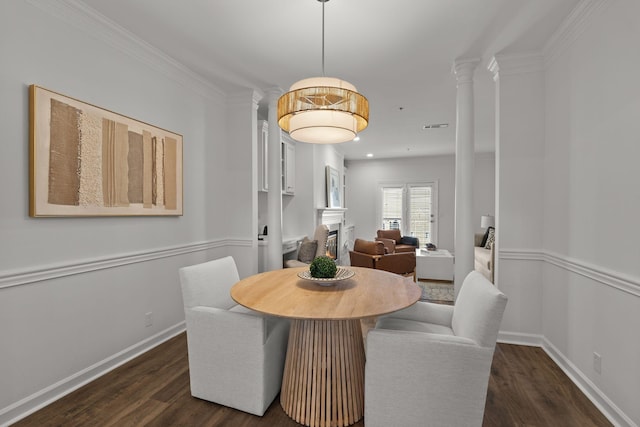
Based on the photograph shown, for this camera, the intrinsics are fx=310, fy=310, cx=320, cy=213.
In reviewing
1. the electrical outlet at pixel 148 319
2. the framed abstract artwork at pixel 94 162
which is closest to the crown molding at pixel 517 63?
the framed abstract artwork at pixel 94 162

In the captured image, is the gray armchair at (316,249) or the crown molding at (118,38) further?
the gray armchair at (316,249)

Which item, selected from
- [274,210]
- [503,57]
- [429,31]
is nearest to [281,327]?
[274,210]

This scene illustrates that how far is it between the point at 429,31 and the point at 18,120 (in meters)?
2.82

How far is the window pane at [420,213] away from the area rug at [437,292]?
2547mm

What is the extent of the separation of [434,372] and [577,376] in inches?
58.6

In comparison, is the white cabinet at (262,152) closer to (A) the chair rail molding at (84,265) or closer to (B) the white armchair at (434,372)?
(A) the chair rail molding at (84,265)

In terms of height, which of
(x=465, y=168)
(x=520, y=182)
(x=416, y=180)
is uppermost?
(x=416, y=180)

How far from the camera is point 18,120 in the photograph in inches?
71.1

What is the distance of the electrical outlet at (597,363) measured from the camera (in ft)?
6.29

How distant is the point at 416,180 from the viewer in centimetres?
789

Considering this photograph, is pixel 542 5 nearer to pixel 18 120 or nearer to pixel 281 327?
pixel 281 327

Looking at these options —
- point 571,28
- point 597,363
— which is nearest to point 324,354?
point 597,363

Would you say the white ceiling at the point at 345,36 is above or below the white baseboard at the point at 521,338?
above

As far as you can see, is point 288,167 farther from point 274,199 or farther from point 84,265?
point 84,265
